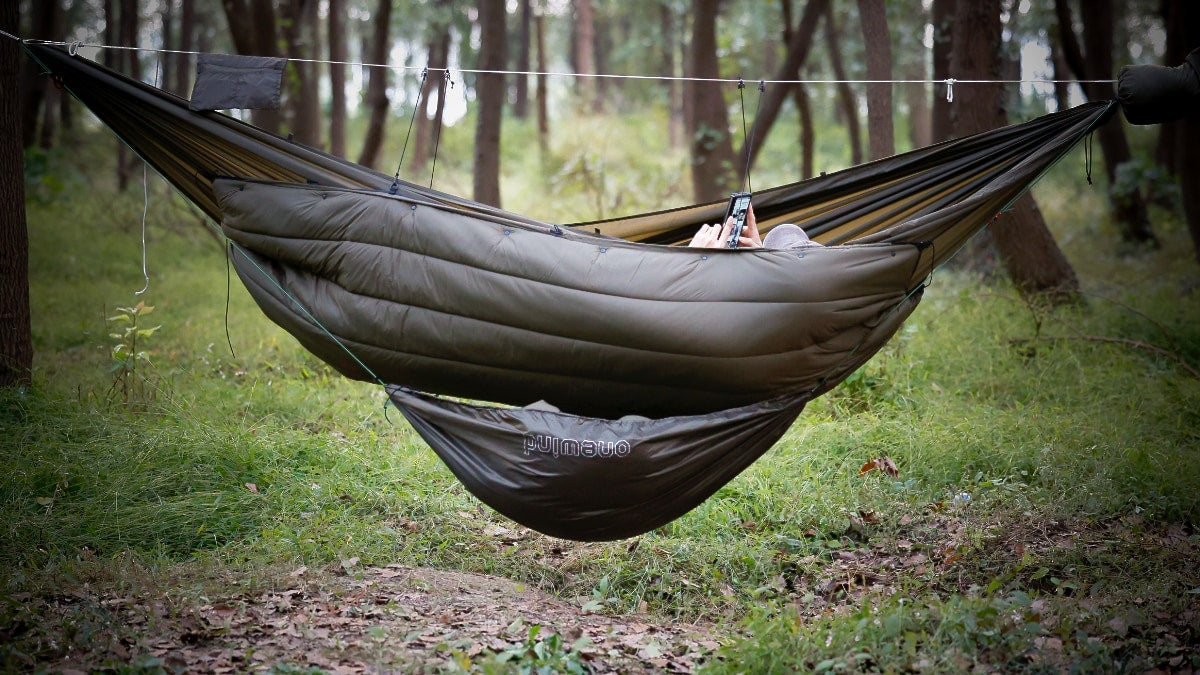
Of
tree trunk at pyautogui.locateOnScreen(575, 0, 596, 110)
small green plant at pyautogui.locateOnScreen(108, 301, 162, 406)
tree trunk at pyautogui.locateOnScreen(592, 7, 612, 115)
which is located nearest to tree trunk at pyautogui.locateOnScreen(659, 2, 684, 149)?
tree trunk at pyautogui.locateOnScreen(575, 0, 596, 110)

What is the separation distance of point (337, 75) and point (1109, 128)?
7.06 metres

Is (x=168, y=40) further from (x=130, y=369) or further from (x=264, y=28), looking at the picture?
(x=130, y=369)

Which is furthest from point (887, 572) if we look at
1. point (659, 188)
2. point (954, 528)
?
point (659, 188)

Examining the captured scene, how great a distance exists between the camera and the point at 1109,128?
8516 mm

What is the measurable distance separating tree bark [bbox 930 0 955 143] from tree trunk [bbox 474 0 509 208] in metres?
3.11

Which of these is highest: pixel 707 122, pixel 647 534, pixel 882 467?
pixel 707 122

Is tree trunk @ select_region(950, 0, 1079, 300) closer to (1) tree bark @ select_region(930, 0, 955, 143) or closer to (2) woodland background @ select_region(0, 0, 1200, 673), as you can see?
(2) woodland background @ select_region(0, 0, 1200, 673)

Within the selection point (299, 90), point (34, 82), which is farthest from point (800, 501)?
point (34, 82)

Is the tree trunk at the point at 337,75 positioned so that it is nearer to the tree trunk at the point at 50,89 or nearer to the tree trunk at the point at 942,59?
the tree trunk at the point at 50,89

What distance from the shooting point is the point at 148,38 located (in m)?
18.8

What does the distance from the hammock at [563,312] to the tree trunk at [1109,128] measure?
18.9ft

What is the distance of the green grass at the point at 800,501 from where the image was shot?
272 centimetres

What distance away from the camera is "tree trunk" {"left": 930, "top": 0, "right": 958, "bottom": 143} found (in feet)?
21.0

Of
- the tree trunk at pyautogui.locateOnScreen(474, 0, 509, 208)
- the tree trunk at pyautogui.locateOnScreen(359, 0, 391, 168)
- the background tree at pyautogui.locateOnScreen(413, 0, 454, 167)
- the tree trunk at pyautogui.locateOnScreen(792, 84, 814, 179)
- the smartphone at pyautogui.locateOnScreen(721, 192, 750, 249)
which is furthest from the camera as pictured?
the background tree at pyautogui.locateOnScreen(413, 0, 454, 167)
